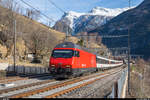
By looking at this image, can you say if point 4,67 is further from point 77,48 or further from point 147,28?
point 147,28

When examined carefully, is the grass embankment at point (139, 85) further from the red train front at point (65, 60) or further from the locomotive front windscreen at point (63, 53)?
the locomotive front windscreen at point (63, 53)

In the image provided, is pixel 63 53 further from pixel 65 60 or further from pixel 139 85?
pixel 139 85

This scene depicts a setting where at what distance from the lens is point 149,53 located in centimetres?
12975

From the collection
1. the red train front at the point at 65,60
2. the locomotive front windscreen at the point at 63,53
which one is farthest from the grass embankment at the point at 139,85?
the locomotive front windscreen at the point at 63,53

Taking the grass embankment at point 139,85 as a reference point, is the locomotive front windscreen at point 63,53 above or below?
above

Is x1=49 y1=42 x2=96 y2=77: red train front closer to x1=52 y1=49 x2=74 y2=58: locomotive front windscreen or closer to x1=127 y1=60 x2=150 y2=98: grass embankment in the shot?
x1=52 y1=49 x2=74 y2=58: locomotive front windscreen

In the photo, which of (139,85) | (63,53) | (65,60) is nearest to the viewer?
(65,60)

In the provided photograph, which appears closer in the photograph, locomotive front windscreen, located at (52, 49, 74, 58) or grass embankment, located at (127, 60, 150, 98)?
locomotive front windscreen, located at (52, 49, 74, 58)

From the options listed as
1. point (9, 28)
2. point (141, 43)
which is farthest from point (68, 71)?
point (141, 43)

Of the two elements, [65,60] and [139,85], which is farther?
[139,85]

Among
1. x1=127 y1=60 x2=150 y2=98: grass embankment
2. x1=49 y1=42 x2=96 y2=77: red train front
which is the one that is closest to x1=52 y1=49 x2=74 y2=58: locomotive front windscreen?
x1=49 y1=42 x2=96 y2=77: red train front

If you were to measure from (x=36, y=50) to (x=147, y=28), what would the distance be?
13419cm

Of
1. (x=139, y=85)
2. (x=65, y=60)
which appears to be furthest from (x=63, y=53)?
(x=139, y=85)

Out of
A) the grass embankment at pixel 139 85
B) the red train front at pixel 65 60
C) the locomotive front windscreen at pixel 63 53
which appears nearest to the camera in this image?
the red train front at pixel 65 60
